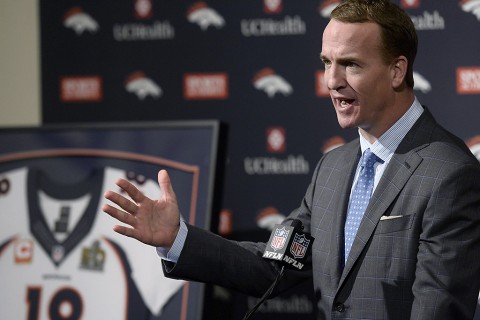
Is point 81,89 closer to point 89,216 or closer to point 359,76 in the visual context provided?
point 89,216

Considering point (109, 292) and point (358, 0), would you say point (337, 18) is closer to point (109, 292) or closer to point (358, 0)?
point (358, 0)

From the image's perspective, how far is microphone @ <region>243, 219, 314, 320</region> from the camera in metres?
2.29

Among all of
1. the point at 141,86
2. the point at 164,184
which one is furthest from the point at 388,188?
the point at 141,86

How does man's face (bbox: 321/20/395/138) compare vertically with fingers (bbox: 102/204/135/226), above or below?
above

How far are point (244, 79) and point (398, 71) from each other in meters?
1.68

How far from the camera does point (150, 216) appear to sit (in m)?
2.26

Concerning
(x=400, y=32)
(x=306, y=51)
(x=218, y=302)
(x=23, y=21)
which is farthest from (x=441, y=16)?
(x=23, y=21)

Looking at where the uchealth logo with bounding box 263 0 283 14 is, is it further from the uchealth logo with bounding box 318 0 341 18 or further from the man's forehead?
the man's forehead

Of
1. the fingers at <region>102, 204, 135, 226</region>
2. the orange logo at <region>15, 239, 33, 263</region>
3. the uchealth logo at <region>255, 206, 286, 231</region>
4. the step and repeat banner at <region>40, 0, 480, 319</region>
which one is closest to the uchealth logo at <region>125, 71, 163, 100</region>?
the step and repeat banner at <region>40, 0, 480, 319</region>

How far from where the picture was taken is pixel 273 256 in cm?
230

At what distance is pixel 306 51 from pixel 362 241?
1779 millimetres

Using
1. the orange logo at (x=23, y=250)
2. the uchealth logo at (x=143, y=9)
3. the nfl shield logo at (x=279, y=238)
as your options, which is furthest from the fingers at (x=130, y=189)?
the uchealth logo at (x=143, y=9)

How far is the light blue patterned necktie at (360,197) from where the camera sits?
2.35 m

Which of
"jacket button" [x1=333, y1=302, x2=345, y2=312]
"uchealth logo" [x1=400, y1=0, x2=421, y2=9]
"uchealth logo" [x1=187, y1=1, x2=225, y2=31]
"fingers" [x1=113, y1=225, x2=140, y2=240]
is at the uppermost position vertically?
"uchealth logo" [x1=400, y1=0, x2=421, y2=9]
